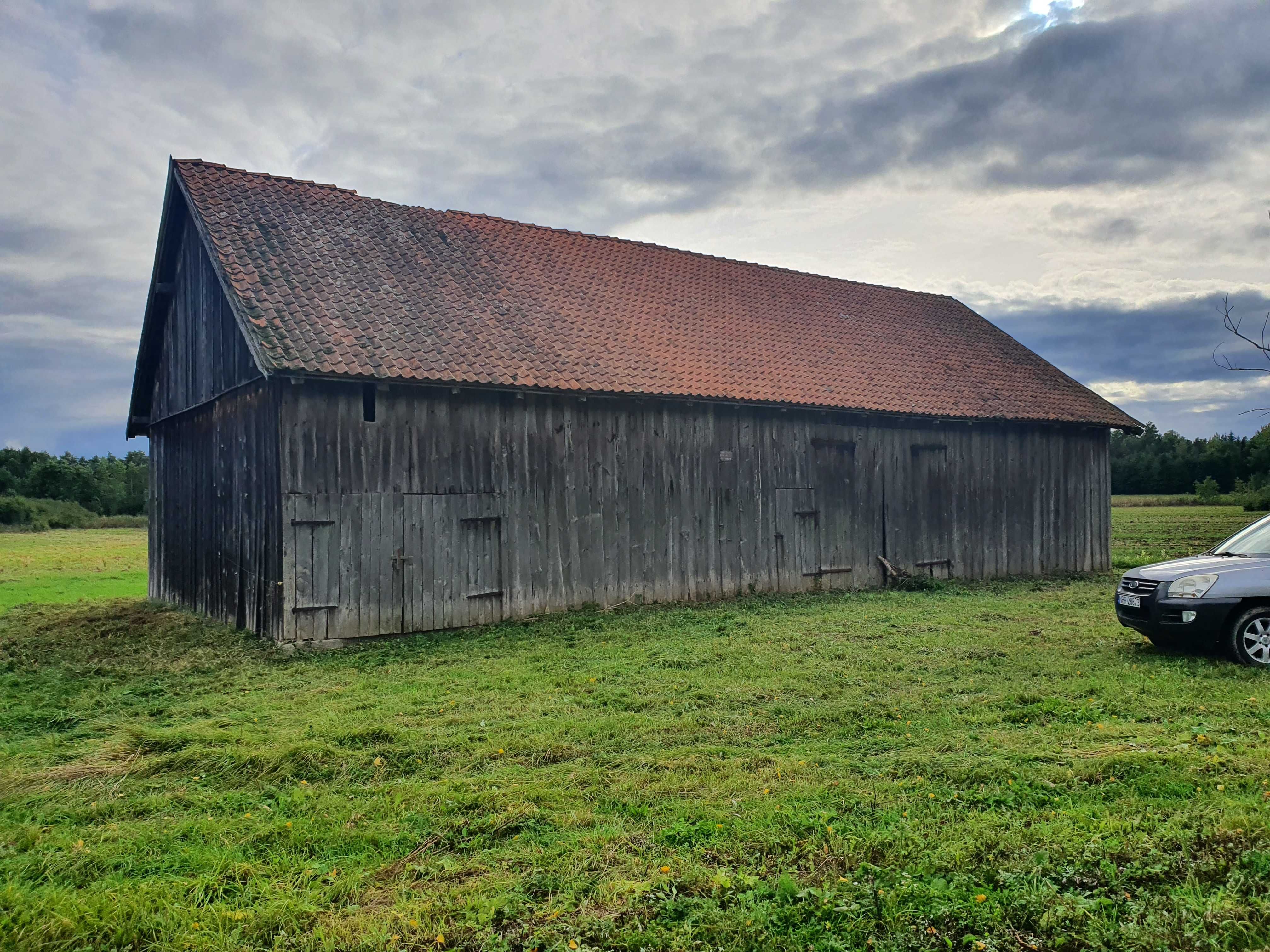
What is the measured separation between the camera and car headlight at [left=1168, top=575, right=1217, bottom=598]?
952 centimetres

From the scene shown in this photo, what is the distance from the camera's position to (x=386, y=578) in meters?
12.9

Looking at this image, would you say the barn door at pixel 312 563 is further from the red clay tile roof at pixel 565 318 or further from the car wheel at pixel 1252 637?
the car wheel at pixel 1252 637

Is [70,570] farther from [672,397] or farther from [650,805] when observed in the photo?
[650,805]

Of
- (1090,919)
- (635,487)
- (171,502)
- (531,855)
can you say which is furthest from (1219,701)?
(171,502)

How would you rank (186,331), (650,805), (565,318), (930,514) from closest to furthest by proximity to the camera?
(650,805), (565,318), (186,331), (930,514)

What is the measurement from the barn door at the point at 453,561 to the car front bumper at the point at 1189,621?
8.99 m

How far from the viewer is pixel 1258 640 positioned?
367 inches

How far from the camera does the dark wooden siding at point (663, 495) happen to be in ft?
41.9

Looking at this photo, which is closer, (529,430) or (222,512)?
(529,430)

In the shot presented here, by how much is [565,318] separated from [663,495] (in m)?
3.81

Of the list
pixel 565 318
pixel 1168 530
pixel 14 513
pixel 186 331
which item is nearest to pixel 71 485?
pixel 14 513

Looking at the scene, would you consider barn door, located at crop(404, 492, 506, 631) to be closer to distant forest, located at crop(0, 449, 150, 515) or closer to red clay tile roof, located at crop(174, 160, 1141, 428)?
red clay tile roof, located at crop(174, 160, 1141, 428)

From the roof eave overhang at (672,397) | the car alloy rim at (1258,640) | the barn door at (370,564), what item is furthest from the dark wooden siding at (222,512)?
the car alloy rim at (1258,640)

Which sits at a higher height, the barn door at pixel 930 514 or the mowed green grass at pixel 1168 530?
the barn door at pixel 930 514
